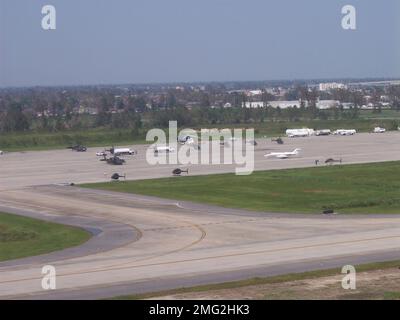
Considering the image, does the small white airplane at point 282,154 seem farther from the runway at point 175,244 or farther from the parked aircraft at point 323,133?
the parked aircraft at point 323,133

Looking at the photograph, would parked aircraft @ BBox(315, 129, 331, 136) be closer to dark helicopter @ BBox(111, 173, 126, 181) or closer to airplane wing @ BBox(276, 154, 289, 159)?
airplane wing @ BBox(276, 154, 289, 159)

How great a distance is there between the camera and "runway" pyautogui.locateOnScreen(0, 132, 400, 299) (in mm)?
39763

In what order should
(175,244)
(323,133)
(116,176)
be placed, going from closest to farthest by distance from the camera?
(175,244), (116,176), (323,133)

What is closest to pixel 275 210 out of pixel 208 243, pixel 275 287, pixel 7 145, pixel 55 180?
pixel 208 243

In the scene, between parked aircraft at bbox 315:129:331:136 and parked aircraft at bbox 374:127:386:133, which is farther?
parked aircraft at bbox 315:129:331:136

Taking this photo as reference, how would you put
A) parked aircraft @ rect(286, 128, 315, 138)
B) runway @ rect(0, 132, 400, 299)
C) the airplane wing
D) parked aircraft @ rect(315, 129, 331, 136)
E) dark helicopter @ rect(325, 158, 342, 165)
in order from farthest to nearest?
parked aircraft @ rect(315, 129, 331, 136)
parked aircraft @ rect(286, 128, 315, 138)
the airplane wing
dark helicopter @ rect(325, 158, 342, 165)
runway @ rect(0, 132, 400, 299)

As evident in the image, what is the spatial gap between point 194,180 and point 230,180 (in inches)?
151

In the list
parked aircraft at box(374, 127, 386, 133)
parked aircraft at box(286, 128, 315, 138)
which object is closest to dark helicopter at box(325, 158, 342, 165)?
parked aircraft at box(286, 128, 315, 138)

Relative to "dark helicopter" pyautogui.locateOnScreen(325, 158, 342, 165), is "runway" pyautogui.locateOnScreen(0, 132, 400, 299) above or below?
above

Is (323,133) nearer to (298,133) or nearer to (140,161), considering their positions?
(298,133)

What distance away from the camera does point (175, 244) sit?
166ft

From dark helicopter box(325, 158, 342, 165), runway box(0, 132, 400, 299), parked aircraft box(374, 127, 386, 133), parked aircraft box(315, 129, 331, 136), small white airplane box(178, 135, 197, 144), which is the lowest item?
parked aircraft box(315, 129, 331, 136)

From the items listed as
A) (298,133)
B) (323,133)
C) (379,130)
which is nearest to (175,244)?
(298,133)
